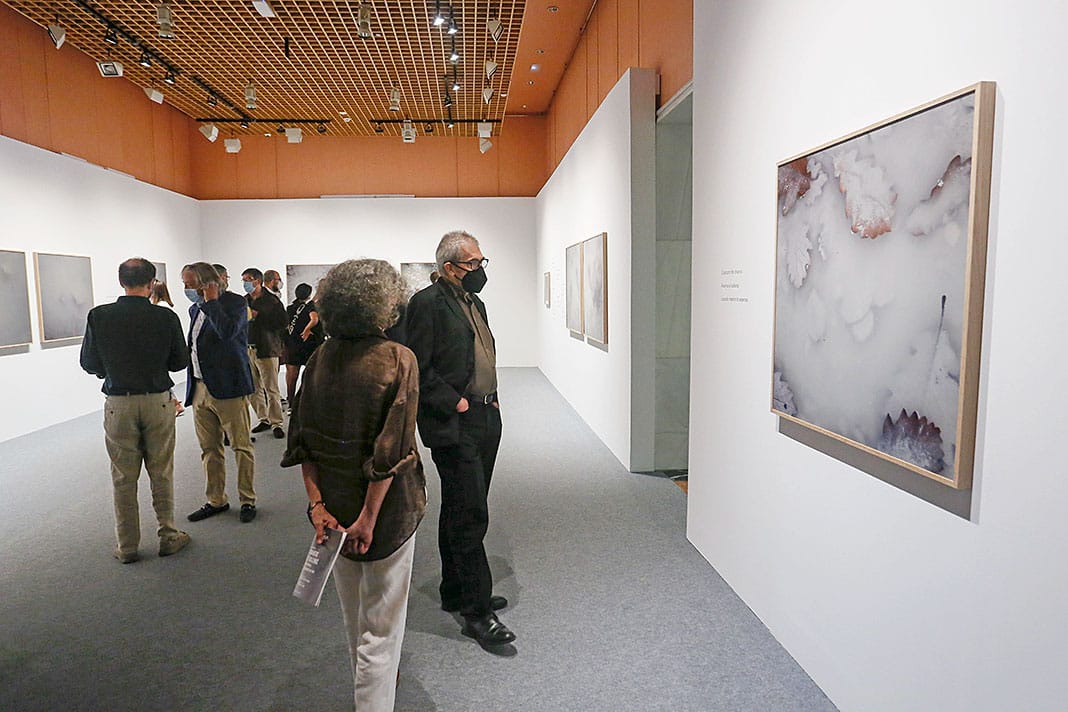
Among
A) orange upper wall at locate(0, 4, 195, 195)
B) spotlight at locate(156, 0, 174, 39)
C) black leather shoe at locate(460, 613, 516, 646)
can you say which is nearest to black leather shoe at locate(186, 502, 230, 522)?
black leather shoe at locate(460, 613, 516, 646)

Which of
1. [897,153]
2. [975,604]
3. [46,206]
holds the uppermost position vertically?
[46,206]

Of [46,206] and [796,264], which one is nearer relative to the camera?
[796,264]

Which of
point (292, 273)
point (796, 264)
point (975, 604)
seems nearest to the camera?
point (975, 604)

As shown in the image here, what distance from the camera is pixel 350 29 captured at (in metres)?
8.74

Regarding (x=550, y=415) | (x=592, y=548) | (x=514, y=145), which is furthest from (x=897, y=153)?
(x=514, y=145)

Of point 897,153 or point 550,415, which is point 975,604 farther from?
point 550,415

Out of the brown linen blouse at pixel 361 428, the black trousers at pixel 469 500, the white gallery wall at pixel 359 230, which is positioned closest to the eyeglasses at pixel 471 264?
the black trousers at pixel 469 500

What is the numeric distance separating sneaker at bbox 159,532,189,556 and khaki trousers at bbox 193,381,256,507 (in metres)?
0.64

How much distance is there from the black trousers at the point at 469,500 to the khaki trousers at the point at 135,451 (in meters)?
2.01

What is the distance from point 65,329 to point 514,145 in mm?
9000

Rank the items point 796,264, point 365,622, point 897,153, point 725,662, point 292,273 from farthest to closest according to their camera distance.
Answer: point 292,273, point 725,662, point 796,264, point 365,622, point 897,153

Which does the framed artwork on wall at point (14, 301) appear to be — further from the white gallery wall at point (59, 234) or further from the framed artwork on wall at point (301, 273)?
the framed artwork on wall at point (301, 273)

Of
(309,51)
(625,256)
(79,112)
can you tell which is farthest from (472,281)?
(79,112)

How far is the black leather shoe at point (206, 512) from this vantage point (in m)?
4.90
